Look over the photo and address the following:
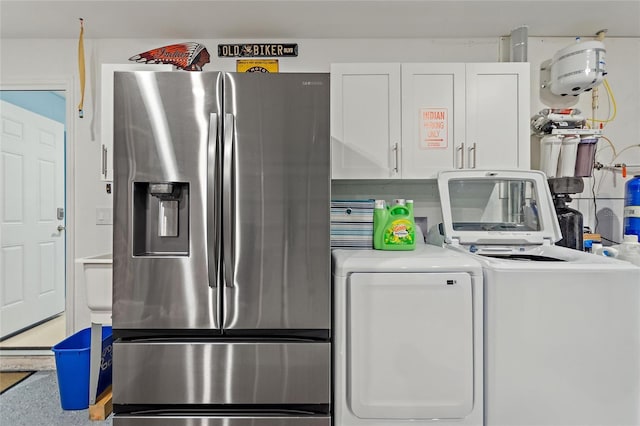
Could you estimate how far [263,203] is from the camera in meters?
1.49

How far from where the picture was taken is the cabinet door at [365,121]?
2.18 metres

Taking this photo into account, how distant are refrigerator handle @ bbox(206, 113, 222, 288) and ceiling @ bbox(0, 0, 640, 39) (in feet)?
3.76

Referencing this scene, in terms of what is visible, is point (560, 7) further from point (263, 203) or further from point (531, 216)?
point (263, 203)

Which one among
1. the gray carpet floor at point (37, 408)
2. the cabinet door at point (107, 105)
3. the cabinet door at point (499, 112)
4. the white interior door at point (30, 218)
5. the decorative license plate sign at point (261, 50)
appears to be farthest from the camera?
the white interior door at point (30, 218)

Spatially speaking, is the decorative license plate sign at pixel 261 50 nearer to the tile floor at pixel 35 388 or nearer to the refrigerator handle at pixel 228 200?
the refrigerator handle at pixel 228 200

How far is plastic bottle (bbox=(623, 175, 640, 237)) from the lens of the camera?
2.28 meters

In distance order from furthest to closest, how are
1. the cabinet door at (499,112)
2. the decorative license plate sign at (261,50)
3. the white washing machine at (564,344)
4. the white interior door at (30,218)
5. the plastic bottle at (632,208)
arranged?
the white interior door at (30,218) → the decorative license plate sign at (261,50) → the plastic bottle at (632,208) → the cabinet door at (499,112) → the white washing machine at (564,344)

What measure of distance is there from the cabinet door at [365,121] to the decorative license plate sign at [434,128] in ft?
0.51

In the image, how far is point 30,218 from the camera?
10.5 feet

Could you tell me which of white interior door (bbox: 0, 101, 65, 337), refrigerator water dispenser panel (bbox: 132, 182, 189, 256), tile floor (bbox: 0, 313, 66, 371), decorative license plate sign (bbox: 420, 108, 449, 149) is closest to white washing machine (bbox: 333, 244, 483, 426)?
refrigerator water dispenser panel (bbox: 132, 182, 189, 256)

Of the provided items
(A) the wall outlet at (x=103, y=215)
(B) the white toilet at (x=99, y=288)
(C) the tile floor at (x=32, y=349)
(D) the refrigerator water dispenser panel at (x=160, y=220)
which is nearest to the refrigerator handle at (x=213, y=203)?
(D) the refrigerator water dispenser panel at (x=160, y=220)

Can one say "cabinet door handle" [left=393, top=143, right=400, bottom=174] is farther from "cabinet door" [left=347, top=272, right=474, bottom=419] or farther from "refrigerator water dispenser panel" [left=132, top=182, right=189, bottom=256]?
"refrigerator water dispenser panel" [left=132, top=182, right=189, bottom=256]

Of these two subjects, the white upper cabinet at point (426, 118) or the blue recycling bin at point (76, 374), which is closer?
the blue recycling bin at point (76, 374)

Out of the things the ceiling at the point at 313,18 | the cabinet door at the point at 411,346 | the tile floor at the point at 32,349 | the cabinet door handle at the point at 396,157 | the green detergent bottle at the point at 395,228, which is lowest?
the tile floor at the point at 32,349
